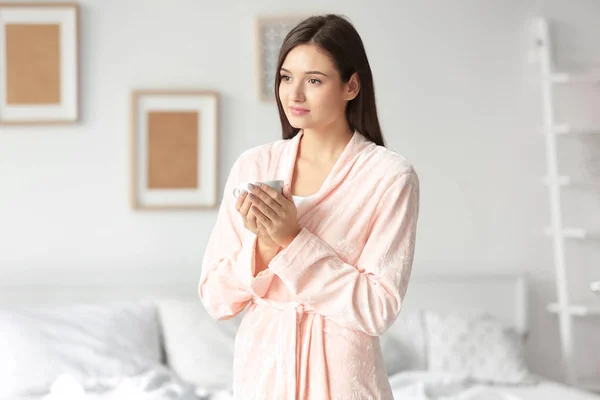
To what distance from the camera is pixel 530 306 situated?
158 inches

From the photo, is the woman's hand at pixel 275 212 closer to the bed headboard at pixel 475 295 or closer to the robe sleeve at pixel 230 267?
the robe sleeve at pixel 230 267

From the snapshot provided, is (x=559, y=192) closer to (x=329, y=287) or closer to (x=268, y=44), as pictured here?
(x=268, y=44)

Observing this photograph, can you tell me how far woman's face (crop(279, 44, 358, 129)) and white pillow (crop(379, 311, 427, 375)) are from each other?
7.02 ft

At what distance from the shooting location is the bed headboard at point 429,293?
3.58 metres

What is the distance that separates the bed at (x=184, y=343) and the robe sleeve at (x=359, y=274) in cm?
153

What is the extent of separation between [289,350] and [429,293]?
8.35ft

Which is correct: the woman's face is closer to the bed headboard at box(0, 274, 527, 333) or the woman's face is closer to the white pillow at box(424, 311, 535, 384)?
the white pillow at box(424, 311, 535, 384)

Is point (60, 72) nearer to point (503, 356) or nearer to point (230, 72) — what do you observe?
point (230, 72)

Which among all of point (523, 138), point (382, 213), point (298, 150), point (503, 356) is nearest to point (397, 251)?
point (382, 213)

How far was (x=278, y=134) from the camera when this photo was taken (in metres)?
3.86

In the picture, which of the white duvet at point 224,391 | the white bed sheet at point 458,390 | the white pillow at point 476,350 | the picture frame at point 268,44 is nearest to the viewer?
the white duvet at point 224,391

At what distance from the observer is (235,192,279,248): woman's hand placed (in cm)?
129

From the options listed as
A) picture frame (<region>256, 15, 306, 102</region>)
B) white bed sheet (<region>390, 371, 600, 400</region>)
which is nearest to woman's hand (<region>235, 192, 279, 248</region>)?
white bed sheet (<region>390, 371, 600, 400</region>)

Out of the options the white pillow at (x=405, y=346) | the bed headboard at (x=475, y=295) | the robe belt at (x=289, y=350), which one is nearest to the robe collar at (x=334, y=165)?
the robe belt at (x=289, y=350)
